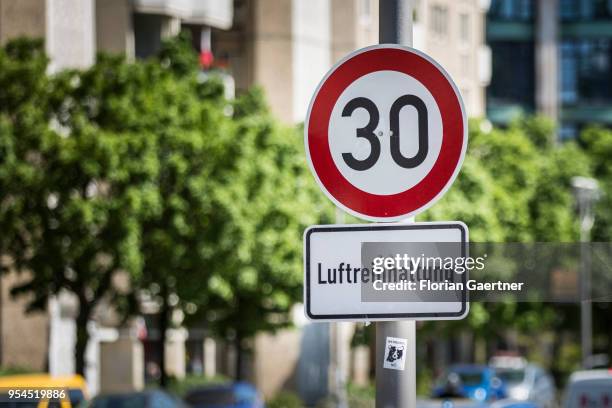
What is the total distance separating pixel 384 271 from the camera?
4.81m

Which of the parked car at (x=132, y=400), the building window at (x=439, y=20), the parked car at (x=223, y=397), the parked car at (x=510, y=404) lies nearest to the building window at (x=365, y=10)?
the building window at (x=439, y=20)

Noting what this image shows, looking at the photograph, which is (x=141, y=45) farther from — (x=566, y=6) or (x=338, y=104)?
(x=338, y=104)

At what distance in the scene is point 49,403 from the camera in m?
11.0

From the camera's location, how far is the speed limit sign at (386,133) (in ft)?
15.7

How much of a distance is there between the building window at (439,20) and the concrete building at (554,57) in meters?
10.1

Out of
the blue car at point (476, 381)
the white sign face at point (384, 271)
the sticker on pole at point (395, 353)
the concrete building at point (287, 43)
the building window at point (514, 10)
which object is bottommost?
the blue car at point (476, 381)

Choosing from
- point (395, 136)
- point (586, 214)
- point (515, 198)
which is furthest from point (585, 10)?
point (395, 136)

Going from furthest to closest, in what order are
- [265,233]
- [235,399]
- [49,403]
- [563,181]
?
[563,181]
[265,233]
[235,399]
[49,403]

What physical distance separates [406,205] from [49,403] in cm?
668

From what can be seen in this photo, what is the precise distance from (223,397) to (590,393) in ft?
68.9

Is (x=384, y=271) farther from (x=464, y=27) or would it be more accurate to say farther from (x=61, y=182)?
(x=464, y=27)

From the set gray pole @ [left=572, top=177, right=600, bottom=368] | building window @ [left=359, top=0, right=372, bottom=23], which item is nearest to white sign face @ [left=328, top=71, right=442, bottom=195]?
gray pole @ [left=572, top=177, right=600, bottom=368]

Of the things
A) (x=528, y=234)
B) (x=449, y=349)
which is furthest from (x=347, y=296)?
(x=449, y=349)

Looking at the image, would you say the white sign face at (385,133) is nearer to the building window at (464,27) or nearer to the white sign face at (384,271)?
the white sign face at (384,271)
